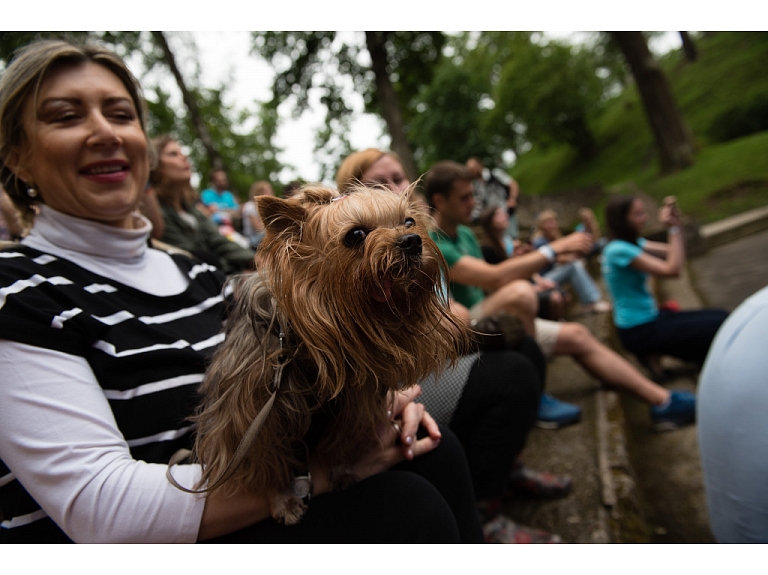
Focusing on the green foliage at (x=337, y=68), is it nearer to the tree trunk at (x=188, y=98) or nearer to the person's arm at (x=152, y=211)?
the tree trunk at (x=188, y=98)

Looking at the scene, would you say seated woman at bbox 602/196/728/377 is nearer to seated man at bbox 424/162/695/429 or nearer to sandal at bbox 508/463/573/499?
seated man at bbox 424/162/695/429

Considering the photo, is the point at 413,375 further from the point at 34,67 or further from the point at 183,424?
the point at 34,67

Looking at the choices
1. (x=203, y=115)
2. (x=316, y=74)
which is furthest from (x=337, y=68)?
(x=203, y=115)

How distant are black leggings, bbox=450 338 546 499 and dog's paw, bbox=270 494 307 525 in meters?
1.00

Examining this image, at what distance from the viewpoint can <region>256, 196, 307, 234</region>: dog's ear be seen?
4.38 ft

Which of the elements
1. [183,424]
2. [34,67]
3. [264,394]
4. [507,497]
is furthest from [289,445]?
[507,497]

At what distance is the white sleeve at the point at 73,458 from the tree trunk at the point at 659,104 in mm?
18637

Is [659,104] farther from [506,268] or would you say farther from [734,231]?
[506,268]

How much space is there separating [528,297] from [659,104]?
55.8 feet

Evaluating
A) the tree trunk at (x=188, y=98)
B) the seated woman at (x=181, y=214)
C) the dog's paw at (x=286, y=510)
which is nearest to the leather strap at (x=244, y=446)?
the dog's paw at (x=286, y=510)

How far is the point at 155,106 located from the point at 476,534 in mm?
14929

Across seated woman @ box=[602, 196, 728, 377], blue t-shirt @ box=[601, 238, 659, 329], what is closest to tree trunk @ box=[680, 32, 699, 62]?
seated woman @ box=[602, 196, 728, 377]

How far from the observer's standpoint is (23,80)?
61.9 inches

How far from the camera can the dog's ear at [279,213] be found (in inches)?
52.6
